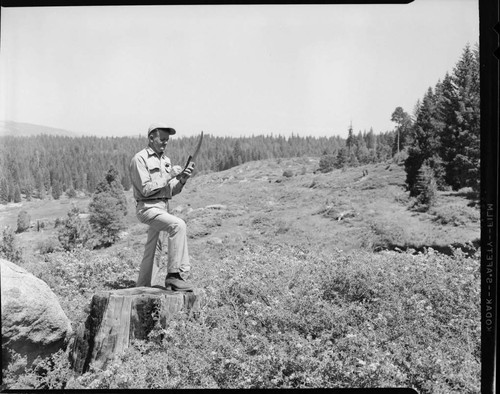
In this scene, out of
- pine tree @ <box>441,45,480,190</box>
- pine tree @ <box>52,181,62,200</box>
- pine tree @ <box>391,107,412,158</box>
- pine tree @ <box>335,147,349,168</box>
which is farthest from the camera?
pine tree @ <box>335,147,349,168</box>

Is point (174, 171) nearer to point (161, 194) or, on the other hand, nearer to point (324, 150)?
point (161, 194)

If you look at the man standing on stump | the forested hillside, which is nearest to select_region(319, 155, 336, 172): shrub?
the forested hillside

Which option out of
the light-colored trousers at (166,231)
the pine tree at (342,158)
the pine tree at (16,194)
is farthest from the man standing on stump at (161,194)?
the pine tree at (342,158)

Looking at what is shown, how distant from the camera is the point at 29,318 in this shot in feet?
23.7

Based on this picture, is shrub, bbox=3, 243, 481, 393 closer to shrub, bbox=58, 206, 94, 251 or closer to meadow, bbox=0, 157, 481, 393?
meadow, bbox=0, 157, 481, 393

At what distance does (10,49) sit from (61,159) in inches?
93.3

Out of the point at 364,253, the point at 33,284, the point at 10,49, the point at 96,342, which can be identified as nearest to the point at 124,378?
the point at 96,342

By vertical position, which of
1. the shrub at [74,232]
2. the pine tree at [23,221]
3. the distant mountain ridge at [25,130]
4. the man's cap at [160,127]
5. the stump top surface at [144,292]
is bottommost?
the stump top surface at [144,292]

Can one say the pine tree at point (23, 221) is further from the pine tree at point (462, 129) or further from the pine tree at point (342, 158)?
the pine tree at point (462, 129)

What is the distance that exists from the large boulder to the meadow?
0.19m

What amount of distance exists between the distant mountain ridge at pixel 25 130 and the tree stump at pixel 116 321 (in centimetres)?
276

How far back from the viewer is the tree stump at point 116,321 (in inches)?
277

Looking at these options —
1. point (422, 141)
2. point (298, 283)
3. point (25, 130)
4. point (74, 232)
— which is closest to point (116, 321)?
point (298, 283)

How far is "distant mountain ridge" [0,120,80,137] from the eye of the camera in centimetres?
850
